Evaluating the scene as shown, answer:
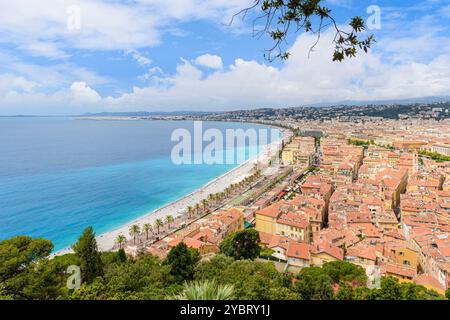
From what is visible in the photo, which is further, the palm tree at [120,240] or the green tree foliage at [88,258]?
the palm tree at [120,240]

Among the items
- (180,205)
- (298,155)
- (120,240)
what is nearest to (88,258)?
(120,240)

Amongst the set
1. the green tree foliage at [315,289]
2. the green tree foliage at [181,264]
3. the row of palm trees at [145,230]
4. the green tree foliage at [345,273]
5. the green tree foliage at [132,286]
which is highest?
the green tree foliage at [132,286]

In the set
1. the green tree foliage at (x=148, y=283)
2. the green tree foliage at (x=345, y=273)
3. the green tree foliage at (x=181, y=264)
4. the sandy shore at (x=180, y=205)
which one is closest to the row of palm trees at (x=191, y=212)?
the sandy shore at (x=180, y=205)

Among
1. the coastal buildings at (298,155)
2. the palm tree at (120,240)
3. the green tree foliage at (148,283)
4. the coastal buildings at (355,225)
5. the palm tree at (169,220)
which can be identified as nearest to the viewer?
the green tree foliage at (148,283)

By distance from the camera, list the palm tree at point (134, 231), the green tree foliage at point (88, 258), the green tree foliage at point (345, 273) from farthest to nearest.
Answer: the palm tree at point (134, 231) → the green tree foliage at point (345, 273) → the green tree foliage at point (88, 258)

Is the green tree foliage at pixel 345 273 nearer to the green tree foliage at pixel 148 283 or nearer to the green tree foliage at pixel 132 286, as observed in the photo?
the green tree foliage at pixel 148 283

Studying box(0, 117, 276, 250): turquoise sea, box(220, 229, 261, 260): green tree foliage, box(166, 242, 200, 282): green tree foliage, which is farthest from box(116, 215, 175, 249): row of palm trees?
box(166, 242, 200, 282): green tree foliage
